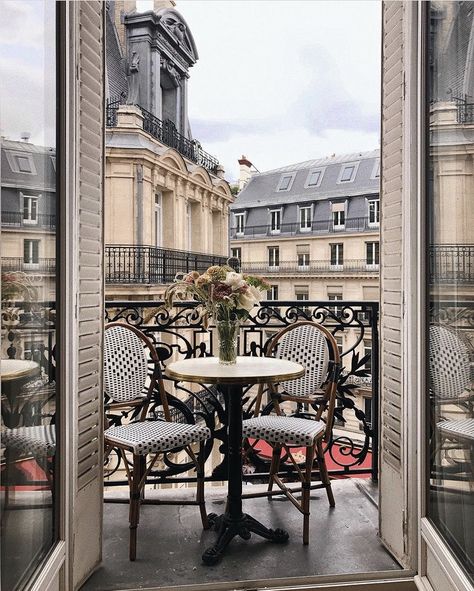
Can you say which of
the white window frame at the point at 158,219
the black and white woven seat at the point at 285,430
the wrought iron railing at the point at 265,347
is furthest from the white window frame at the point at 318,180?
the black and white woven seat at the point at 285,430

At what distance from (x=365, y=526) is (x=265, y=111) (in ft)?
30.2

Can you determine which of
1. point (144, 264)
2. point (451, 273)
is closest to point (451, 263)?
point (451, 273)

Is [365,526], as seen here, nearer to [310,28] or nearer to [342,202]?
[342,202]

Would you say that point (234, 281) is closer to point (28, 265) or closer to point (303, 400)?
point (303, 400)

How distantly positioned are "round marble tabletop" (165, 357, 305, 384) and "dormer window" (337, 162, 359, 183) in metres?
7.48

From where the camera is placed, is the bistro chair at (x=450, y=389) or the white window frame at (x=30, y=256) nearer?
the white window frame at (x=30, y=256)

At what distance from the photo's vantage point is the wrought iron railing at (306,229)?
8.62 m

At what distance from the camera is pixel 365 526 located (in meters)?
2.45

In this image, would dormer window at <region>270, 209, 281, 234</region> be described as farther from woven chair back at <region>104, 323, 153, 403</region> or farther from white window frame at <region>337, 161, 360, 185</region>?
woven chair back at <region>104, 323, 153, 403</region>

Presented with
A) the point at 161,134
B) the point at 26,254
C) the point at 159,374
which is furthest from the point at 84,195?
the point at 161,134

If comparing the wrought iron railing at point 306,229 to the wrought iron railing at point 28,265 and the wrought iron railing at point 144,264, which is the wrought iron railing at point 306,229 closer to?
the wrought iron railing at point 144,264

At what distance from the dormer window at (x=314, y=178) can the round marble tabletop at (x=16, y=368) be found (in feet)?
28.5

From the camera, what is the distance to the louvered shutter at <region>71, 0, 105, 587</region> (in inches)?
77.2

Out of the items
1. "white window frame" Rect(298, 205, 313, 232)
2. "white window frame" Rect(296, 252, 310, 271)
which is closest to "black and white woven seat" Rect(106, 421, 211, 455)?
"white window frame" Rect(296, 252, 310, 271)
